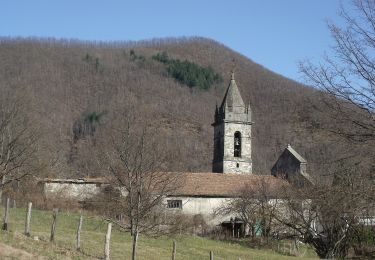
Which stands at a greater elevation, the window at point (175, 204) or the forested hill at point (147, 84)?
the forested hill at point (147, 84)

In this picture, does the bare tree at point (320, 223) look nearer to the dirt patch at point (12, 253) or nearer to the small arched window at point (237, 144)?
the dirt patch at point (12, 253)

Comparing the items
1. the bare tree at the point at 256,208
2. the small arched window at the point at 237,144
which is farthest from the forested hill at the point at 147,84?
the bare tree at the point at 256,208

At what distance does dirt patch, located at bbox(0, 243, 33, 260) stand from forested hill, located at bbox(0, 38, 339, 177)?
5477cm

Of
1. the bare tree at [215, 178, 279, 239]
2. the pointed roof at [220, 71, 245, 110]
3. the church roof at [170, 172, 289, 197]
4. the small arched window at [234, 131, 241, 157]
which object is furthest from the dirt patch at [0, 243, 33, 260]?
the pointed roof at [220, 71, 245, 110]

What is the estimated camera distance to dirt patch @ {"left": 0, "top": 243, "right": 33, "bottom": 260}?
42.7 ft

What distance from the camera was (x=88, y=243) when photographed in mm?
19875

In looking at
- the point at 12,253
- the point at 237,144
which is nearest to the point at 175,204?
the point at 237,144

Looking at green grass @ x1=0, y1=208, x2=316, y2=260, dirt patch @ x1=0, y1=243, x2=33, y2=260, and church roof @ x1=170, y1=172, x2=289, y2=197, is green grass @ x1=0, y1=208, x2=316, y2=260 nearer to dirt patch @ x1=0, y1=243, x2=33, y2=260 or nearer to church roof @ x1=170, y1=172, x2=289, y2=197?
dirt patch @ x1=0, y1=243, x2=33, y2=260

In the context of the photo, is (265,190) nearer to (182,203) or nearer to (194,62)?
(182,203)

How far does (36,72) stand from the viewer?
111562mm

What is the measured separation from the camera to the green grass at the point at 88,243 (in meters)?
15.6

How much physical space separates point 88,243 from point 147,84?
10664 cm

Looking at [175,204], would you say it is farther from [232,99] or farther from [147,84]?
[147,84]

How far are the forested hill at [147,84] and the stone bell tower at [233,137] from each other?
24974 millimetres
